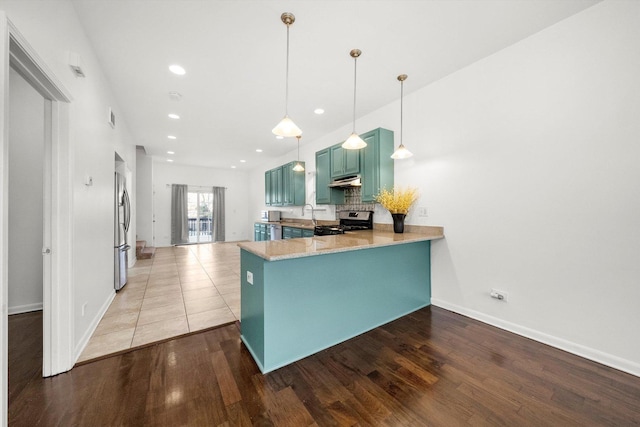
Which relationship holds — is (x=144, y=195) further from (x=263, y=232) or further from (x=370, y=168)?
(x=370, y=168)

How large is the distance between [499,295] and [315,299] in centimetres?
194

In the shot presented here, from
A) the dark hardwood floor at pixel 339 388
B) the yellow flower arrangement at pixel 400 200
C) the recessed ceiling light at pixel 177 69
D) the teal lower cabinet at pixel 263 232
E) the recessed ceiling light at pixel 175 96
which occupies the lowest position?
the dark hardwood floor at pixel 339 388

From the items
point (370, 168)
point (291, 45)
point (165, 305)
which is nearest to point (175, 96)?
point (291, 45)

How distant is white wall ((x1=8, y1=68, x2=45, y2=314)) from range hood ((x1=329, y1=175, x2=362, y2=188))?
12.7 ft

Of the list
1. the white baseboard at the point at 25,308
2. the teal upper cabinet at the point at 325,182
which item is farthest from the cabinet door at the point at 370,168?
the white baseboard at the point at 25,308

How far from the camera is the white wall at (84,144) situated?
A: 1471 millimetres

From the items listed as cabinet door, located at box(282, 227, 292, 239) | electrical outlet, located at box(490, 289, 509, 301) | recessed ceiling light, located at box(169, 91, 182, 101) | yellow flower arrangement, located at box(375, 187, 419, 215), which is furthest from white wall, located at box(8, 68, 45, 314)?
electrical outlet, located at box(490, 289, 509, 301)

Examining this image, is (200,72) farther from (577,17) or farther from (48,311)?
(577,17)

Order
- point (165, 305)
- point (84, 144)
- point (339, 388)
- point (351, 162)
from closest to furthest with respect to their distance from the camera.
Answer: point (339, 388), point (84, 144), point (165, 305), point (351, 162)

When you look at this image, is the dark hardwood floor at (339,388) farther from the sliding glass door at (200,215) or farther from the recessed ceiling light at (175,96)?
the sliding glass door at (200,215)

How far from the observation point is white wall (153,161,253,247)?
312 inches

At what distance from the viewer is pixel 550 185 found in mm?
2113

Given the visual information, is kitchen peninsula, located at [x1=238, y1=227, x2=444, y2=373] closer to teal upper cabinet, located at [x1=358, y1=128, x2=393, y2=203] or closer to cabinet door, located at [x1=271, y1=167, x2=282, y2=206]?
teal upper cabinet, located at [x1=358, y1=128, x2=393, y2=203]

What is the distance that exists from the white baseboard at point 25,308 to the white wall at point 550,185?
4.84 m
